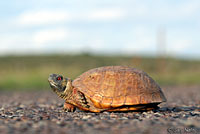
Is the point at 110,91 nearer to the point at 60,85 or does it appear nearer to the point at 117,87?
the point at 117,87

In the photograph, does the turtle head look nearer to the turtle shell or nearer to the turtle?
the turtle

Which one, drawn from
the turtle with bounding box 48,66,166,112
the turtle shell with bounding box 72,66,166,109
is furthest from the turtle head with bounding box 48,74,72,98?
the turtle shell with bounding box 72,66,166,109

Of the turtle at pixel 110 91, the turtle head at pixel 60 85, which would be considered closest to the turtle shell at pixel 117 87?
the turtle at pixel 110 91

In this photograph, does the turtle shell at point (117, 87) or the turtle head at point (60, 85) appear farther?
the turtle head at point (60, 85)

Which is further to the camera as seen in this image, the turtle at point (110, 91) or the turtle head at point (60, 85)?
the turtle head at point (60, 85)

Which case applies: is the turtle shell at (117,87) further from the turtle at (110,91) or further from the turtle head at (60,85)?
the turtle head at (60,85)

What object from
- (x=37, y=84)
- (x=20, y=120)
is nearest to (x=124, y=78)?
(x=20, y=120)

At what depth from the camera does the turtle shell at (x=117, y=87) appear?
21.5 ft

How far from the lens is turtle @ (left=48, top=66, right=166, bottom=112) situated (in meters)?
6.56

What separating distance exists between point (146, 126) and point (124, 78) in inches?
78.4

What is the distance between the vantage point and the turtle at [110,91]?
21.5 feet

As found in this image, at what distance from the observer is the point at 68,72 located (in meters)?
25.4

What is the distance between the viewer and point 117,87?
675 cm

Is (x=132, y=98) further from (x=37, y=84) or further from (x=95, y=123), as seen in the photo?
(x=37, y=84)
